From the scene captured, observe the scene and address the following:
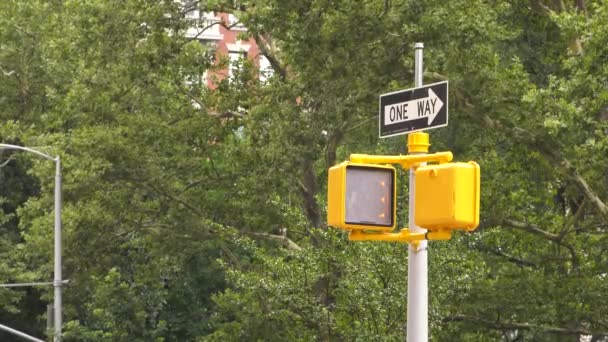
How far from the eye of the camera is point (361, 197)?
8625 millimetres

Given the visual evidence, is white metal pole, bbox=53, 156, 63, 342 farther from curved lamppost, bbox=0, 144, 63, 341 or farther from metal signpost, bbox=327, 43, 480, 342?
metal signpost, bbox=327, 43, 480, 342

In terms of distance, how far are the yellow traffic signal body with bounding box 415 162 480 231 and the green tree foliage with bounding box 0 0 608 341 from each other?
43.1ft

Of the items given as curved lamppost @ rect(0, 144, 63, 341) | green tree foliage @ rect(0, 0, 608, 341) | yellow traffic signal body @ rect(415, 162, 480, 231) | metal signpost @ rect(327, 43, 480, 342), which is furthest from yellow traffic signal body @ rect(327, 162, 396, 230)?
curved lamppost @ rect(0, 144, 63, 341)

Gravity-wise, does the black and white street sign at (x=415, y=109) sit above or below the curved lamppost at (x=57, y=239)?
above

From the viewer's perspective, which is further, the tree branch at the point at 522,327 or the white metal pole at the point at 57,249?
the white metal pole at the point at 57,249

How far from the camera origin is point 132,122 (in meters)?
30.6

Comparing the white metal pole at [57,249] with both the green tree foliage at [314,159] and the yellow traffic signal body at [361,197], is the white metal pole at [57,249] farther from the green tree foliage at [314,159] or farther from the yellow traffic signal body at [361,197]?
the yellow traffic signal body at [361,197]

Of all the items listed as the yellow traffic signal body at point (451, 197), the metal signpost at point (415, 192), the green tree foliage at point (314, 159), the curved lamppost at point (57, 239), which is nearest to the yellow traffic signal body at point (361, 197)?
the metal signpost at point (415, 192)

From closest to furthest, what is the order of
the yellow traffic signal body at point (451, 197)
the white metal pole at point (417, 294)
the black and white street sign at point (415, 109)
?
the yellow traffic signal body at point (451, 197), the black and white street sign at point (415, 109), the white metal pole at point (417, 294)

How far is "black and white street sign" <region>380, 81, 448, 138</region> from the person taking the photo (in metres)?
8.95

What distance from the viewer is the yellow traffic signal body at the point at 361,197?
8.54 meters

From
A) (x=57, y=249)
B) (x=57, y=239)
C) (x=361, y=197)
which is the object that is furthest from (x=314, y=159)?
(x=361, y=197)

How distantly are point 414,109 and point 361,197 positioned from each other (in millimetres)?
833

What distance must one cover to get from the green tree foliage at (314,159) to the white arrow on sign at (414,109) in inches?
484
